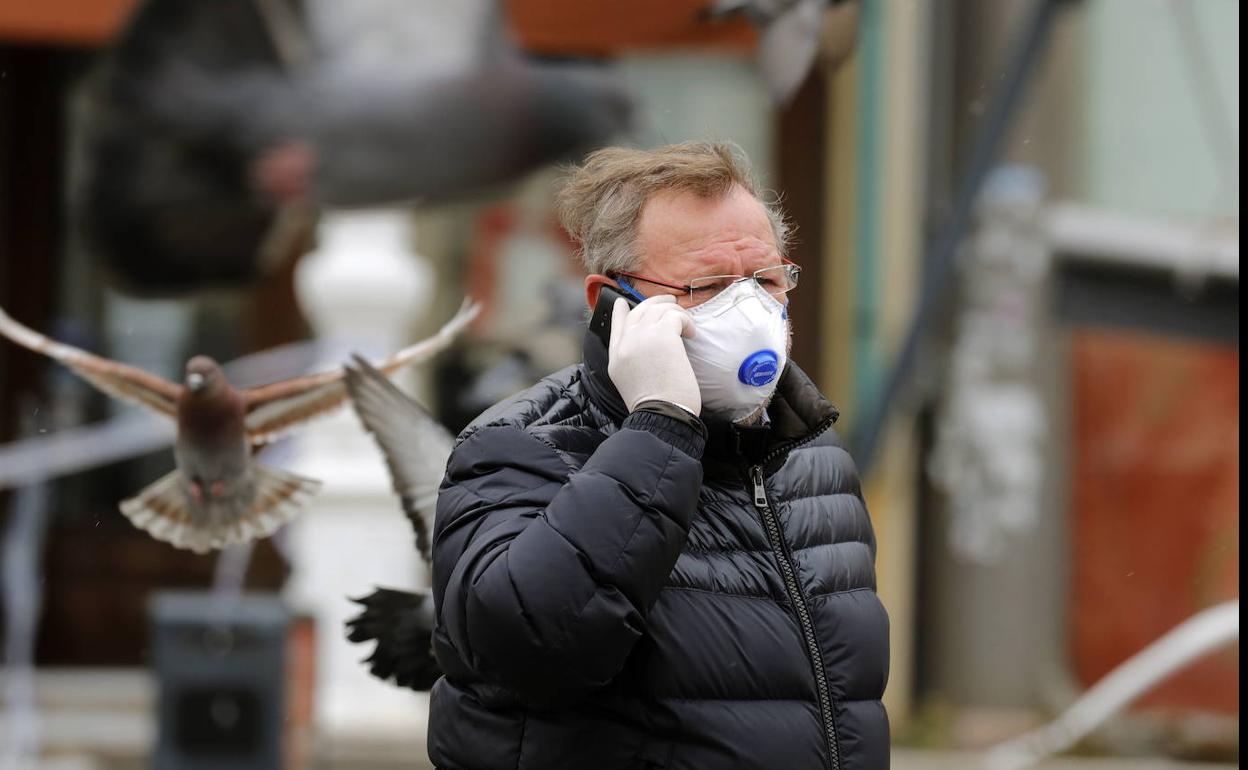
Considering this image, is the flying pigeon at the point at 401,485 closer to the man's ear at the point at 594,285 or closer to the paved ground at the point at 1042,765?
the man's ear at the point at 594,285

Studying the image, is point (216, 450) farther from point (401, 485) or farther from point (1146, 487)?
point (1146, 487)

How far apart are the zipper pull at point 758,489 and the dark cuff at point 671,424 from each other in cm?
18

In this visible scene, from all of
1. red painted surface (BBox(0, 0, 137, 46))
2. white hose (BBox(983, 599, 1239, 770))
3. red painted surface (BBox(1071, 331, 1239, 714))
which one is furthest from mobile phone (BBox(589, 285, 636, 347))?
red painted surface (BBox(1071, 331, 1239, 714))

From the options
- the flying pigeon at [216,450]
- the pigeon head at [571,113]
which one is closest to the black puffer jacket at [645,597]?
the flying pigeon at [216,450]

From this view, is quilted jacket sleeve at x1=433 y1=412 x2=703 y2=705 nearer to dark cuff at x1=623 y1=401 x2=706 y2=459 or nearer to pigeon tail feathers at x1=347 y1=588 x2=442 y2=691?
dark cuff at x1=623 y1=401 x2=706 y2=459

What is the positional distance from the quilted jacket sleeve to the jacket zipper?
192 mm

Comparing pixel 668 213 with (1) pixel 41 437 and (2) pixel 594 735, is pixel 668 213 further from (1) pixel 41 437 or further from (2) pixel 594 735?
(1) pixel 41 437

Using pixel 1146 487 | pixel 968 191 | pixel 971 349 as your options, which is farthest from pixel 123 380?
pixel 1146 487

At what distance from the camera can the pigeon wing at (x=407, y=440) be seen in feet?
8.79

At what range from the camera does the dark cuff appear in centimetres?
177

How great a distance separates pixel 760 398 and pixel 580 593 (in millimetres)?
335

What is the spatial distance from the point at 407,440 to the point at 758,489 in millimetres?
890

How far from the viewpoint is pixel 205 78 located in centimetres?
365

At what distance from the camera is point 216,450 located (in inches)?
103
